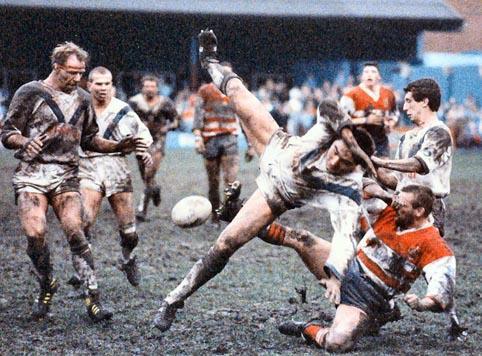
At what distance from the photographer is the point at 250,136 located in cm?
700

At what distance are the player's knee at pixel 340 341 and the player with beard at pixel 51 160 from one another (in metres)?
1.85

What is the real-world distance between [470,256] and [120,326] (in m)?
5.07

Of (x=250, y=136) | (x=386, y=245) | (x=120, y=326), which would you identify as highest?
(x=250, y=136)

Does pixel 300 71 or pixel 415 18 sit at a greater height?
pixel 415 18

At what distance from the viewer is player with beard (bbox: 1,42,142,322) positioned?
7246mm

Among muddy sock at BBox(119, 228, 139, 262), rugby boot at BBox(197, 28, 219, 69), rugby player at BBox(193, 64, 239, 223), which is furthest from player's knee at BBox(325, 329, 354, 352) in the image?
rugby player at BBox(193, 64, 239, 223)

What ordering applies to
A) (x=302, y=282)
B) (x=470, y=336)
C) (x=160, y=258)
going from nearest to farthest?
(x=470, y=336), (x=302, y=282), (x=160, y=258)

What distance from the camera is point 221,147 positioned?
43.0 feet

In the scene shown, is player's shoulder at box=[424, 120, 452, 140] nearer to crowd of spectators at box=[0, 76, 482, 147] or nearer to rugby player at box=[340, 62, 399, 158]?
rugby player at box=[340, 62, 399, 158]

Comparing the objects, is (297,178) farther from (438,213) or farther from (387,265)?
(438,213)

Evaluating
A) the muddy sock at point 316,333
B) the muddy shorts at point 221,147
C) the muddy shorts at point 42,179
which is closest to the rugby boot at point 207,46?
the muddy shorts at point 42,179

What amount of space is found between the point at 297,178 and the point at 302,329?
1126 mm

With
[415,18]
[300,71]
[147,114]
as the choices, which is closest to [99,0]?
[300,71]

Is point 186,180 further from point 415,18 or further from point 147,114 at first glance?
point 415,18
